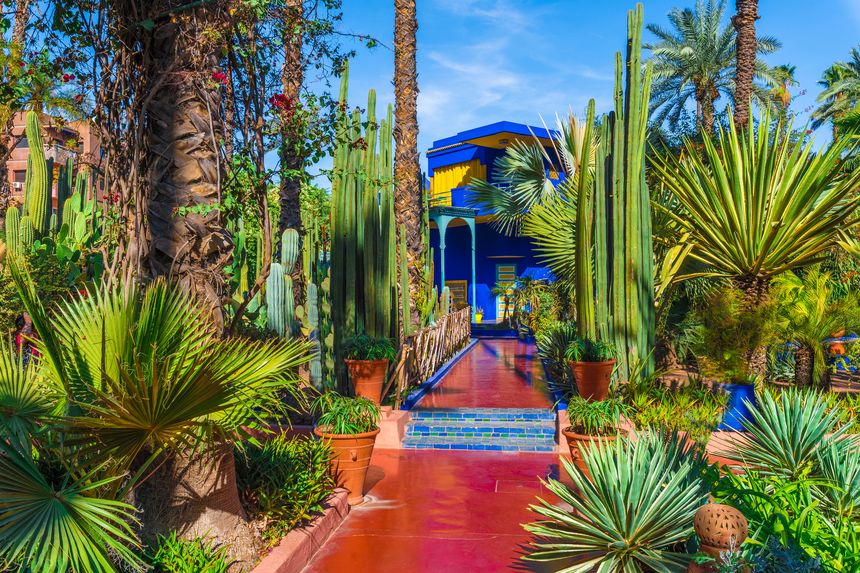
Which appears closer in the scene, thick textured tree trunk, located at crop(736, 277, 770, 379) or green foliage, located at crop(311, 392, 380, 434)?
green foliage, located at crop(311, 392, 380, 434)

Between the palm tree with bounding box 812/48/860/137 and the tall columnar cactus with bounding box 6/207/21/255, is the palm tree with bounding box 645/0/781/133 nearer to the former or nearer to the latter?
the palm tree with bounding box 812/48/860/137

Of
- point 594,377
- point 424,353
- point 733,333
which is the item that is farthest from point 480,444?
point 424,353

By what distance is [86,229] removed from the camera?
492 inches

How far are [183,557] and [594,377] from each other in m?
5.57

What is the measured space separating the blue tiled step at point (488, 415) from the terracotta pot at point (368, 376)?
683mm

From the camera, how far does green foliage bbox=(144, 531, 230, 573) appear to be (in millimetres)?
3717

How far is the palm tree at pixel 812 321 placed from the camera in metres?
8.20

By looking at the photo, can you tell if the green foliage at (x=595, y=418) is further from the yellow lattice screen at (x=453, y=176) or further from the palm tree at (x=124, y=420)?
the yellow lattice screen at (x=453, y=176)

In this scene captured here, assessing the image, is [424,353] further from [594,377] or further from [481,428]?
[594,377]

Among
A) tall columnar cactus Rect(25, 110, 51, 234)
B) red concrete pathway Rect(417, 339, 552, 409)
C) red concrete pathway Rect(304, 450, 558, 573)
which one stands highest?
tall columnar cactus Rect(25, 110, 51, 234)

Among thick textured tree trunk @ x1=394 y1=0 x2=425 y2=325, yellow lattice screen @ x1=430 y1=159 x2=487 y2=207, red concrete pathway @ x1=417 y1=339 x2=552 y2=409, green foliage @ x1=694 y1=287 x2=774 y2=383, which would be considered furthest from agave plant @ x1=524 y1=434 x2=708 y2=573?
yellow lattice screen @ x1=430 y1=159 x2=487 y2=207

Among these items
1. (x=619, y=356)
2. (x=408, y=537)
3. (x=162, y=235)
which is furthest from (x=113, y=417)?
→ (x=619, y=356)

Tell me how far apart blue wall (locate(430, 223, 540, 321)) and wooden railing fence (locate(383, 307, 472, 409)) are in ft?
34.8

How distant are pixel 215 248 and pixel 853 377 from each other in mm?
10448
